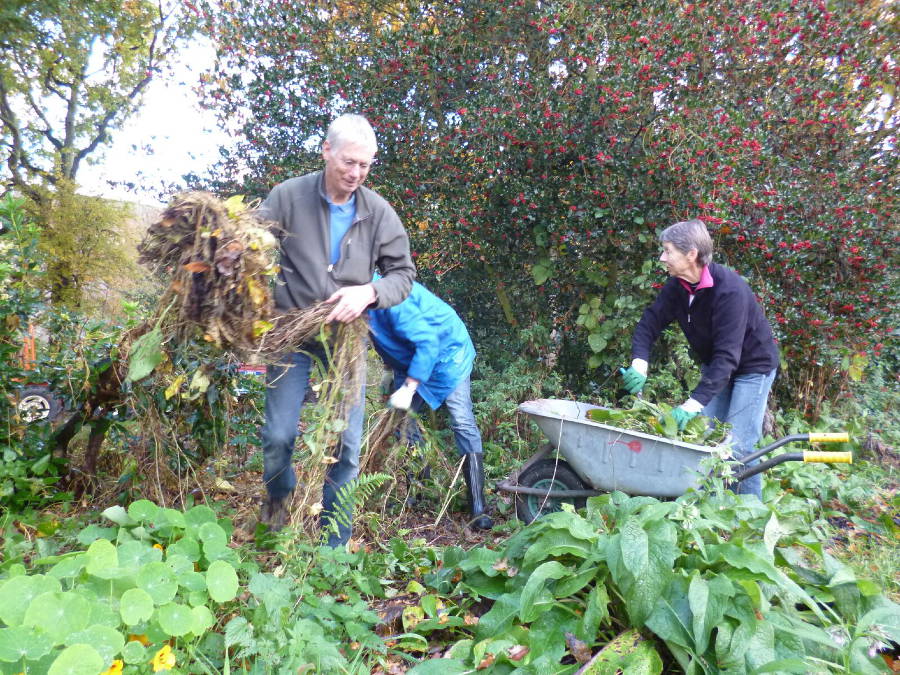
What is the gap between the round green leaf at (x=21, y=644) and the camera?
1.40m

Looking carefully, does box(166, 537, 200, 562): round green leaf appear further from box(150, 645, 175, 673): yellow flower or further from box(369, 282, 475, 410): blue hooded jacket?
box(369, 282, 475, 410): blue hooded jacket

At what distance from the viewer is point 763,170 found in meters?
4.58

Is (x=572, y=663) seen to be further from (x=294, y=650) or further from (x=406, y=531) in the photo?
(x=406, y=531)

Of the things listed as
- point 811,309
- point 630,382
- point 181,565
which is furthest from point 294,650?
point 811,309

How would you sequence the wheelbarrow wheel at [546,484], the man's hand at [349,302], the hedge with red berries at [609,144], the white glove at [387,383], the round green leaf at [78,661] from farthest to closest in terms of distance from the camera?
the hedge with red berries at [609,144]
the white glove at [387,383]
the wheelbarrow wheel at [546,484]
the man's hand at [349,302]
the round green leaf at [78,661]

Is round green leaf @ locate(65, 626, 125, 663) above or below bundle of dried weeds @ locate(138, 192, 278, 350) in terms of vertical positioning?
below

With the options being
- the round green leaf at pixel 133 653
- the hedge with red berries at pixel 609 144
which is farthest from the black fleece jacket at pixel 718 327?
the round green leaf at pixel 133 653

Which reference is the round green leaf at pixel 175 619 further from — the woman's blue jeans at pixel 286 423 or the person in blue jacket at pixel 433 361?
the person in blue jacket at pixel 433 361

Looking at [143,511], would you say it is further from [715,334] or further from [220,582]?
[715,334]

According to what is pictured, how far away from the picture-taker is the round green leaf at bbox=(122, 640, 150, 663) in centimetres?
155

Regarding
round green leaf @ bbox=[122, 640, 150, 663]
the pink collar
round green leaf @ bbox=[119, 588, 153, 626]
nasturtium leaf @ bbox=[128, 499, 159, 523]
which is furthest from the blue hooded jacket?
round green leaf @ bbox=[122, 640, 150, 663]

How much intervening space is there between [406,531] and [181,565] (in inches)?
62.7

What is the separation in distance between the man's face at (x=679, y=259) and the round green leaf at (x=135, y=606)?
271 centimetres

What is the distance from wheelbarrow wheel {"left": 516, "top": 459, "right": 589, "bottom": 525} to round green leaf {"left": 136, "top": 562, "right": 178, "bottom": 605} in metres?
2.10
